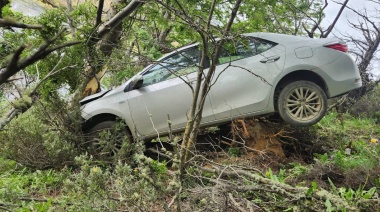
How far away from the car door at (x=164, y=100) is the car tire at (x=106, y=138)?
314 mm

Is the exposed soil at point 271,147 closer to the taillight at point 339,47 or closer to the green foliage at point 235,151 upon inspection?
the green foliage at point 235,151

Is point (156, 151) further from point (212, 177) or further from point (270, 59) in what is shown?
point (270, 59)

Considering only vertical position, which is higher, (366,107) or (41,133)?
(41,133)

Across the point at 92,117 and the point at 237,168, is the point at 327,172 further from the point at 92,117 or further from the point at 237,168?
the point at 92,117

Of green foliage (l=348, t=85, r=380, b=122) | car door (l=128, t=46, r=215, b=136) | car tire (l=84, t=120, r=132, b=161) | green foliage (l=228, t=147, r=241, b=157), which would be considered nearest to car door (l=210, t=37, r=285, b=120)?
car door (l=128, t=46, r=215, b=136)

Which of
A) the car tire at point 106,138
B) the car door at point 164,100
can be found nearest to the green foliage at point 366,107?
the car door at point 164,100

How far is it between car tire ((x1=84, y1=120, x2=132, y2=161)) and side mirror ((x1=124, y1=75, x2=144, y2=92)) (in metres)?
0.62

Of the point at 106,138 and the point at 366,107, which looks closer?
the point at 106,138

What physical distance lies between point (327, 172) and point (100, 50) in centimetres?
395

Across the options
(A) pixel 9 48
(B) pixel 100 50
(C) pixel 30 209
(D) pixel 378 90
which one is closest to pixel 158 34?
(B) pixel 100 50

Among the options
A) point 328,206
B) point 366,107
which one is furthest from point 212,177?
point 366,107

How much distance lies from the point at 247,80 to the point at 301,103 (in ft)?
2.98

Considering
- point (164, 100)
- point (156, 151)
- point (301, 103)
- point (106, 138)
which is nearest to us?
point (156, 151)

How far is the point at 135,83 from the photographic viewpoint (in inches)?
243
